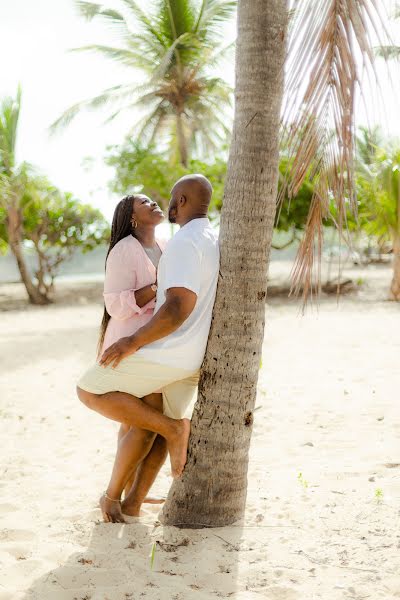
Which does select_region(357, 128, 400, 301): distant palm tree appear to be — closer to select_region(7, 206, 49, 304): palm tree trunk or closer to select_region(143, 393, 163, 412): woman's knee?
select_region(7, 206, 49, 304): palm tree trunk

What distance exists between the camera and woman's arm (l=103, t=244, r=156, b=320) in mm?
3467

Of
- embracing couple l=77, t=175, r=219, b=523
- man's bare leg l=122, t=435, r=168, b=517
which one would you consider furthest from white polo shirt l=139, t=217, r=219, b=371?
man's bare leg l=122, t=435, r=168, b=517

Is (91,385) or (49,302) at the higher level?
(91,385)

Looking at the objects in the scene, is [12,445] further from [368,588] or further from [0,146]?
[0,146]

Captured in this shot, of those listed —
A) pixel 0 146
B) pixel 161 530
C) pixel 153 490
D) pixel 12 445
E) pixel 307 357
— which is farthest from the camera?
pixel 0 146

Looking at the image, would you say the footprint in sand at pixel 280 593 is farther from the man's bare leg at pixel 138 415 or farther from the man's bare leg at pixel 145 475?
the man's bare leg at pixel 145 475

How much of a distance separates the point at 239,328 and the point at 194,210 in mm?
624

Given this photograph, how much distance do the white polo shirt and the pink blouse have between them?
1.19 feet

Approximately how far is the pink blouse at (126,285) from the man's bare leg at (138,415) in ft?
1.44

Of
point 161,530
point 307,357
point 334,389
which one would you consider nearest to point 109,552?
point 161,530

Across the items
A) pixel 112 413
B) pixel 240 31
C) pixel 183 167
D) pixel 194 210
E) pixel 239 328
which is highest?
pixel 183 167

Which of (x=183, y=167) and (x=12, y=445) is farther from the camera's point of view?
(x=183, y=167)

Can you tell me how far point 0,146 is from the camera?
2075cm

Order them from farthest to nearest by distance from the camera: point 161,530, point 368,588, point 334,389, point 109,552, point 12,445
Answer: point 334,389
point 12,445
point 161,530
point 109,552
point 368,588
